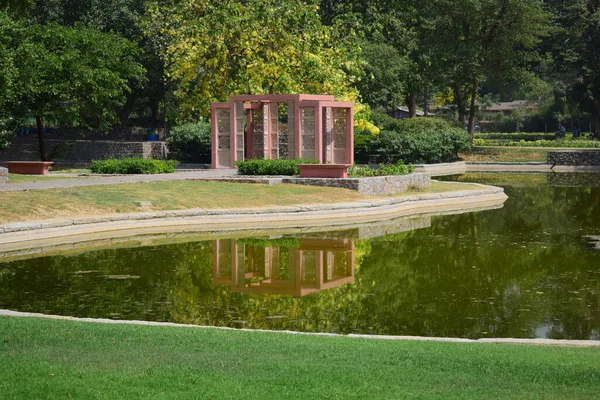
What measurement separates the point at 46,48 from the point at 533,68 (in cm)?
4648

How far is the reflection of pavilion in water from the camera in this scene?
59.9ft

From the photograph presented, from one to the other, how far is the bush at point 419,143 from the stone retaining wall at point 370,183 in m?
14.4

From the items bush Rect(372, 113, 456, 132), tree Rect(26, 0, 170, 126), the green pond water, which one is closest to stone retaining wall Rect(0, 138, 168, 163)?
tree Rect(26, 0, 170, 126)

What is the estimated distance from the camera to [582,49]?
65500 mm

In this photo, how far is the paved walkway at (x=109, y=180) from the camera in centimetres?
3008

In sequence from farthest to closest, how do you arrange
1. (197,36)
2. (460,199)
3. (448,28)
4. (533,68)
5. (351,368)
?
(533,68)
(448,28)
(197,36)
(460,199)
(351,368)

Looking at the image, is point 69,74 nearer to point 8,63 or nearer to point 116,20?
point 8,63

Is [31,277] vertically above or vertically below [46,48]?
below

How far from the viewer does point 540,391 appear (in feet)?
28.2

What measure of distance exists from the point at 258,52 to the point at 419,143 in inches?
386

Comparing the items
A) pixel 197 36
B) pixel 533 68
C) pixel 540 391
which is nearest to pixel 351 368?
pixel 540 391

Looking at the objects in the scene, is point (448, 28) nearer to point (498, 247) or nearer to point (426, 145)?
point (426, 145)

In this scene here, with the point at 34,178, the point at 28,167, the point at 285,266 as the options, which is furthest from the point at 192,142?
the point at 285,266

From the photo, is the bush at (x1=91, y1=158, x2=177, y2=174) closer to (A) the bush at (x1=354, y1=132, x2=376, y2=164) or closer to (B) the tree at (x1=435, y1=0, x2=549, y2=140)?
(A) the bush at (x1=354, y1=132, x2=376, y2=164)
